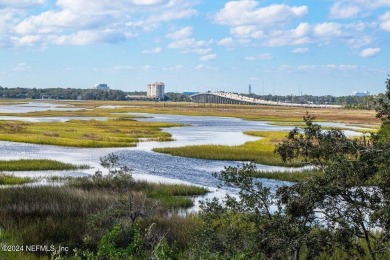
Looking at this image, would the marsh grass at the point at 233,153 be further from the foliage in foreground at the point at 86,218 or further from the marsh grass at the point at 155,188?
the foliage in foreground at the point at 86,218

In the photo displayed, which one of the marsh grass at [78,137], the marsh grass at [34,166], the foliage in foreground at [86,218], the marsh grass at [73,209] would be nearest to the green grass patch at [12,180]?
the marsh grass at [73,209]

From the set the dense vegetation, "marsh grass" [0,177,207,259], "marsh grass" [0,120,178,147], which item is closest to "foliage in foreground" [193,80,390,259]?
the dense vegetation

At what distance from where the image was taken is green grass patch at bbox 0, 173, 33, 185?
30625 millimetres

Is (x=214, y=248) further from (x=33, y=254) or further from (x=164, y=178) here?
(x=164, y=178)

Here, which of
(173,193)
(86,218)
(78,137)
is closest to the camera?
(86,218)

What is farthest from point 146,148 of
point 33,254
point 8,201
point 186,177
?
point 33,254

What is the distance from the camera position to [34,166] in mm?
38719

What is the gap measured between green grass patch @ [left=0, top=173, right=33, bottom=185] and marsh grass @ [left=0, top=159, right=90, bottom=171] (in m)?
5.38

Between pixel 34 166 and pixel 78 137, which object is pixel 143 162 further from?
pixel 78 137

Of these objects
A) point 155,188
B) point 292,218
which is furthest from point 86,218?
point 292,218

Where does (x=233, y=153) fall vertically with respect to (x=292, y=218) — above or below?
below

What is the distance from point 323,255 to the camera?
1477 cm

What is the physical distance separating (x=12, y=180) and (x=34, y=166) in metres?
7.75

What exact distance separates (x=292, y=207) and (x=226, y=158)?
38.9 m
